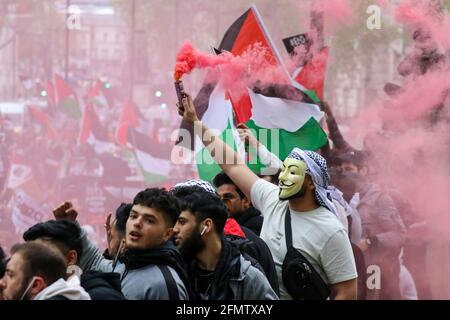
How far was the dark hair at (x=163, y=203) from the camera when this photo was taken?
381 cm

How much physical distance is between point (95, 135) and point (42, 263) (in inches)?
258

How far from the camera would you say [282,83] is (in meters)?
6.97

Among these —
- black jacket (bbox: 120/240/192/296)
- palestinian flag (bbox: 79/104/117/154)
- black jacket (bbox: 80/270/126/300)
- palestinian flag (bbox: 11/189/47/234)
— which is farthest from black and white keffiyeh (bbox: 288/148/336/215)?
palestinian flag (bbox: 79/104/117/154)

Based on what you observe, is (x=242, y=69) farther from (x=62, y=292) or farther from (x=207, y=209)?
(x=62, y=292)

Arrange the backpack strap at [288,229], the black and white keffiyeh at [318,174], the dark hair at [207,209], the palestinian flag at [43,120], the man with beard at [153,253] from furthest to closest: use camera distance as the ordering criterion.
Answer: the palestinian flag at [43,120], the black and white keffiyeh at [318,174], the backpack strap at [288,229], the dark hair at [207,209], the man with beard at [153,253]

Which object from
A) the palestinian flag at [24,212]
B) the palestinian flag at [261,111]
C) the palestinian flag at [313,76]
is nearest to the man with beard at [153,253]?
the palestinian flag at [261,111]

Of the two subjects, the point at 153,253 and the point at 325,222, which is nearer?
the point at 153,253

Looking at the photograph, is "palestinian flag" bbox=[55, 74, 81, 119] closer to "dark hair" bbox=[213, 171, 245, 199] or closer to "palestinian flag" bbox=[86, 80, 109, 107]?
"palestinian flag" bbox=[86, 80, 109, 107]

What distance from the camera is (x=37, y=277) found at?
3.16 metres

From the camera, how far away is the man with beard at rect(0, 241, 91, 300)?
3107 mm

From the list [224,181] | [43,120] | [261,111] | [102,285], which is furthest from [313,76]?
[102,285]

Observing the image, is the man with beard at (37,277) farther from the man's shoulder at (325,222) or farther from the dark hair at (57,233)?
the man's shoulder at (325,222)

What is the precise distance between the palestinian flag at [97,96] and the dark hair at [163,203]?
240 inches

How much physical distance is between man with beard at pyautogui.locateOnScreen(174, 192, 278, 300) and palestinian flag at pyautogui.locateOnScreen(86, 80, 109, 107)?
19.6ft
